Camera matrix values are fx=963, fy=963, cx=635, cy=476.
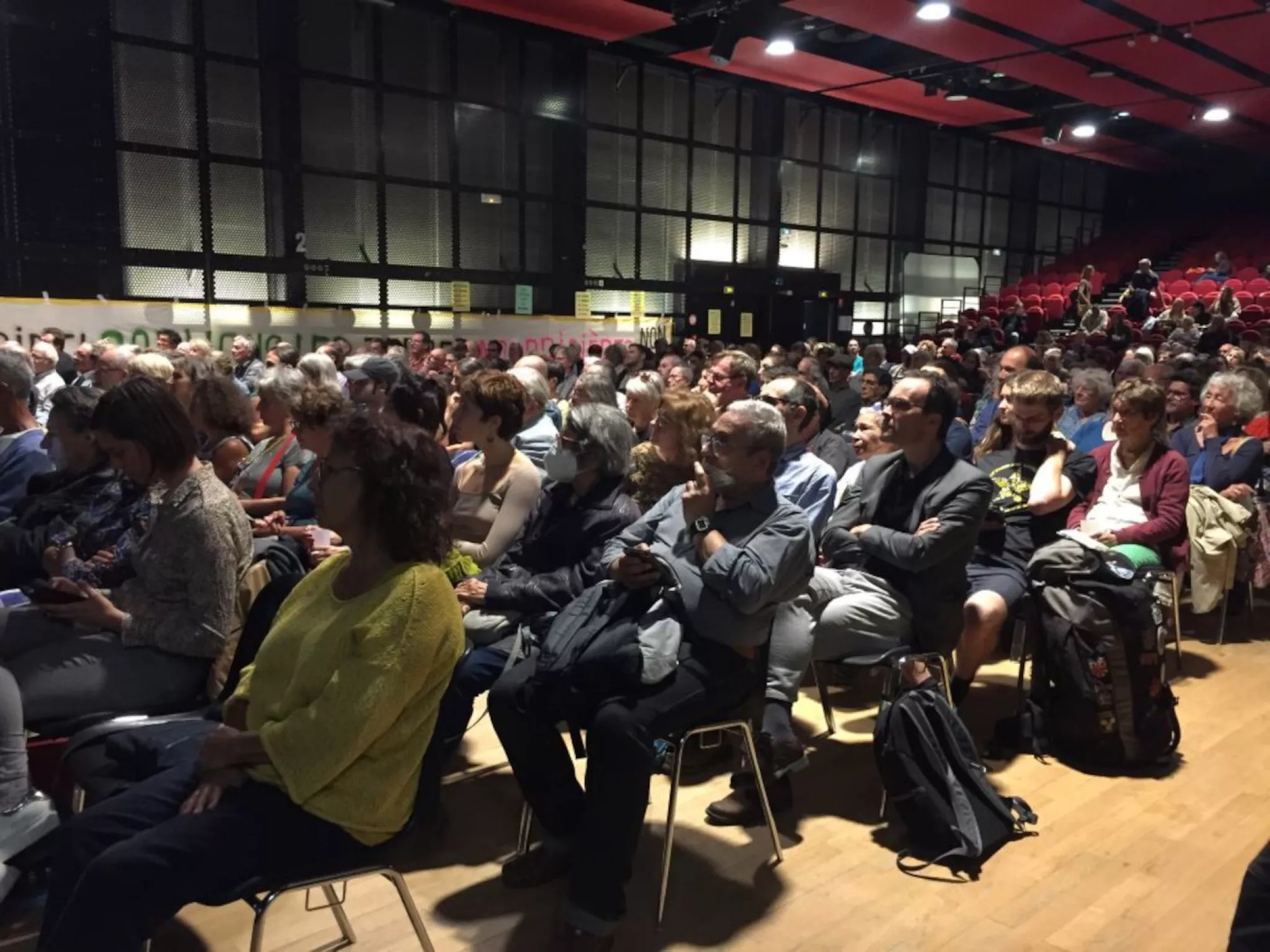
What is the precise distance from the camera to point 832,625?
310cm

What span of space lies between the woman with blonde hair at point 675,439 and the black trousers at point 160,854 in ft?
5.87

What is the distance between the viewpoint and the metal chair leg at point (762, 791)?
2.62 m

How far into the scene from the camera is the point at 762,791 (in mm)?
2691

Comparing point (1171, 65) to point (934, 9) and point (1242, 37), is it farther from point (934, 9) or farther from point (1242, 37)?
point (934, 9)

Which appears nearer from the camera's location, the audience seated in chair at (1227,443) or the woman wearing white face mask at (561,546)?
the woman wearing white face mask at (561,546)

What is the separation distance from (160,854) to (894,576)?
2.31m

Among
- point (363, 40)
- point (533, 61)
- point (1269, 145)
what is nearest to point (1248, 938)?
point (363, 40)

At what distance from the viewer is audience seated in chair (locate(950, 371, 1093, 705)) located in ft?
11.5

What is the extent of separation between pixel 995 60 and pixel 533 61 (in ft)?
18.4

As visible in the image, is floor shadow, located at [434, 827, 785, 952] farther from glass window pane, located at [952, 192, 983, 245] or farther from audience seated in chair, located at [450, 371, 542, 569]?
glass window pane, located at [952, 192, 983, 245]

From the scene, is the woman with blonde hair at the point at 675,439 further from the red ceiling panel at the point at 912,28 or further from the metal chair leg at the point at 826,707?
the red ceiling panel at the point at 912,28

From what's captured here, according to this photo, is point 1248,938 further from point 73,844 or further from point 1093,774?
point 1093,774

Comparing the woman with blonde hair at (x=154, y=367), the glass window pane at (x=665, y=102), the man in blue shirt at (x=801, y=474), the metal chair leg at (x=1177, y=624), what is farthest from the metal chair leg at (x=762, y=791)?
the glass window pane at (x=665, y=102)

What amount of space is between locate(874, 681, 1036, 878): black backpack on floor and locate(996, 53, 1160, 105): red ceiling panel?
427 inches
